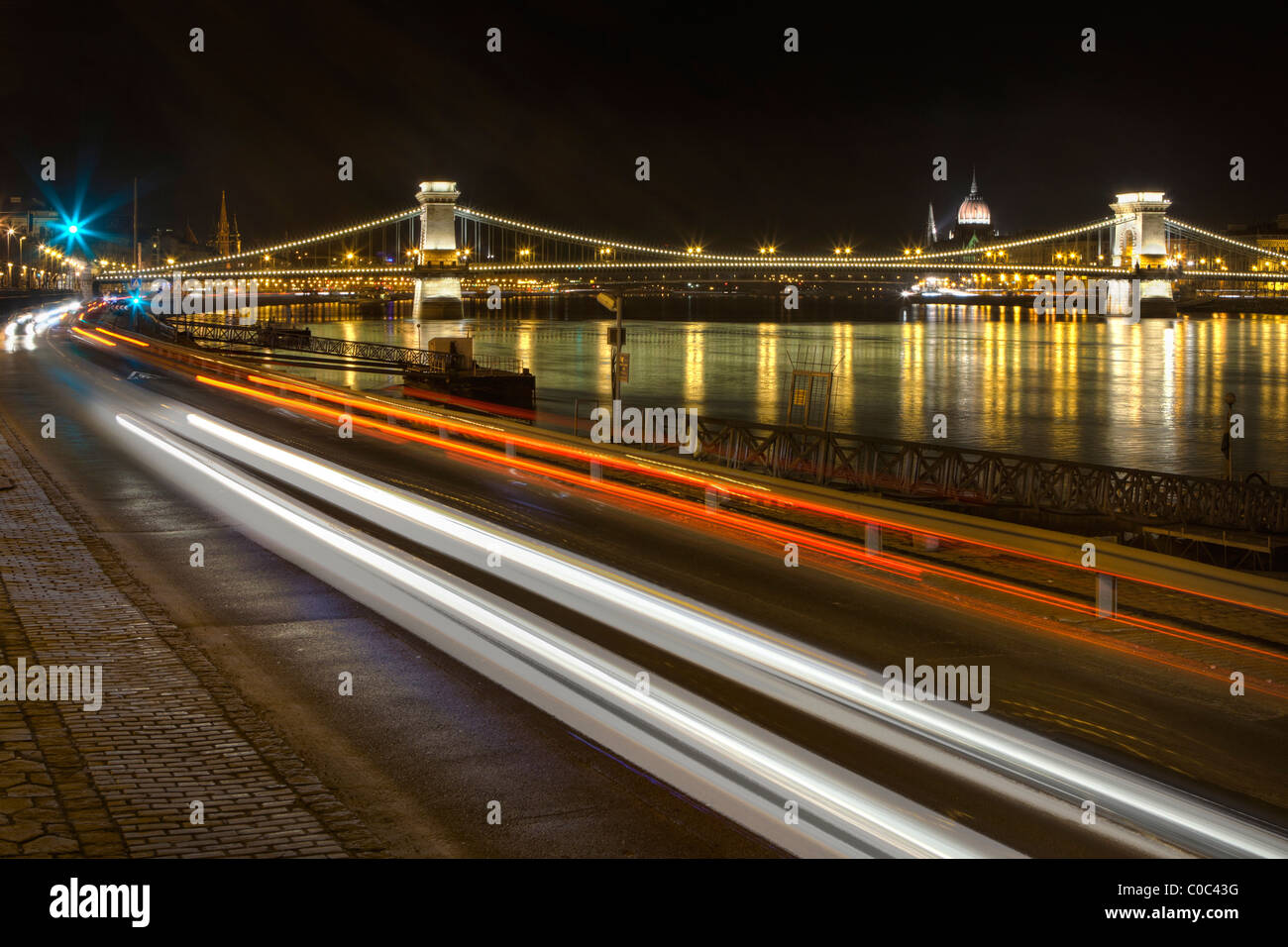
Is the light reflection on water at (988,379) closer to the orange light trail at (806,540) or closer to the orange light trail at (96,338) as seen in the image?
the orange light trail at (96,338)

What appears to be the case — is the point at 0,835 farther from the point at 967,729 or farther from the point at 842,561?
the point at 842,561

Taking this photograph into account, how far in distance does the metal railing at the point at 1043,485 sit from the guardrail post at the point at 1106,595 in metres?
7.62

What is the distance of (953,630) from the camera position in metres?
9.17

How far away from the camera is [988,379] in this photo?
2458 inches

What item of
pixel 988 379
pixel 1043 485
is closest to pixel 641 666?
A: pixel 1043 485

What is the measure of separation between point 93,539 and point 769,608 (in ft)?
21.1

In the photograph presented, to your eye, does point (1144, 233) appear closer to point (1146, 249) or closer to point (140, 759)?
point (1146, 249)

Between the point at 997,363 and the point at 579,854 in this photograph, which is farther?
the point at 997,363

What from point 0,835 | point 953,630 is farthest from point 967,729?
point 0,835

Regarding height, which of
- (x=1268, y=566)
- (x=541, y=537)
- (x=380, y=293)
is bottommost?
(x=1268, y=566)

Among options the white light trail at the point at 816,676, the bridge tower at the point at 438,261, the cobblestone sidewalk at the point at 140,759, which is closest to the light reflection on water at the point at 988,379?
the bridge tower at the point at 438,261

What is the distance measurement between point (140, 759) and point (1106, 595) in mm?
7210

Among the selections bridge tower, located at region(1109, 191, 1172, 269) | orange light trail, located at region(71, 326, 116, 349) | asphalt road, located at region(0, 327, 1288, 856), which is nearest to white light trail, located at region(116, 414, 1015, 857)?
asphalt road, located at region(0, 327, 1288, 856)

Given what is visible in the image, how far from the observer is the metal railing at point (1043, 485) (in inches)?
768
